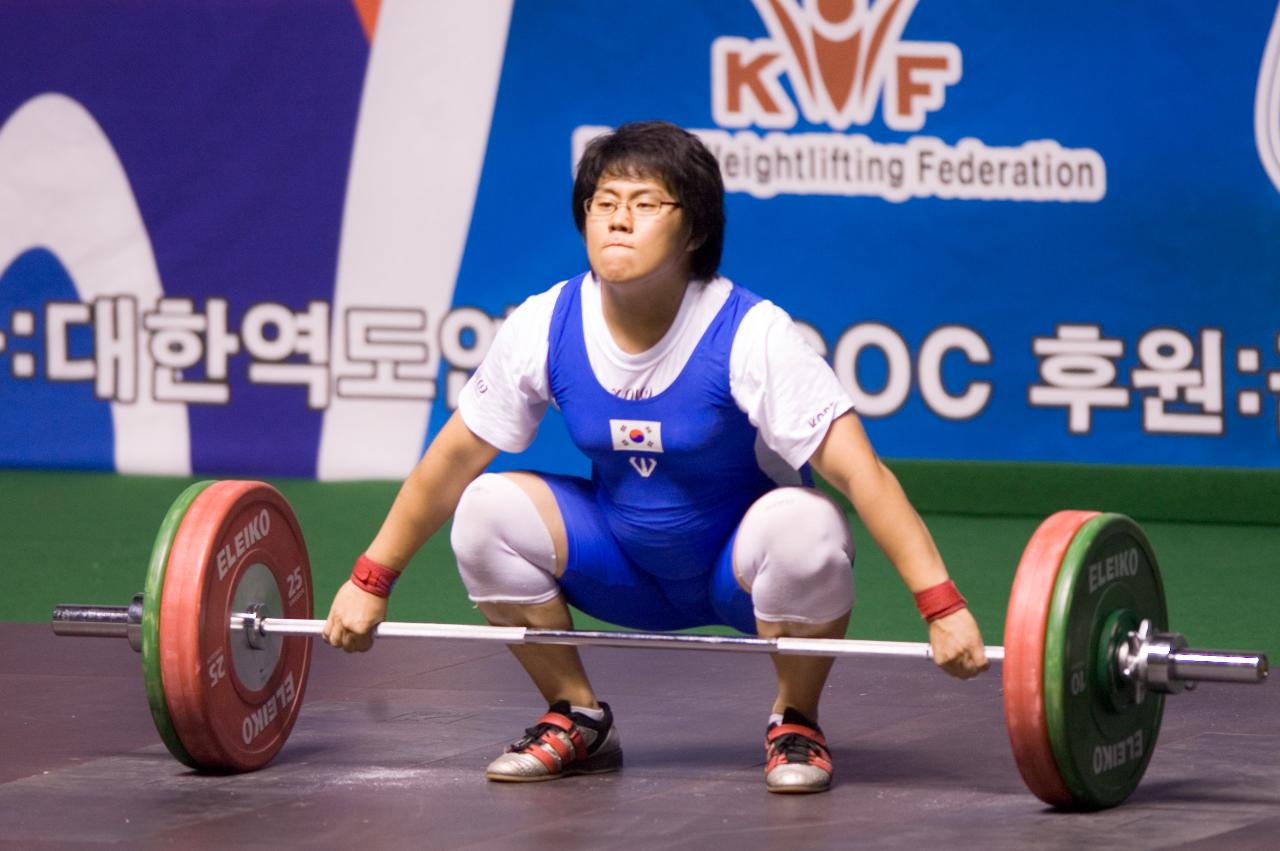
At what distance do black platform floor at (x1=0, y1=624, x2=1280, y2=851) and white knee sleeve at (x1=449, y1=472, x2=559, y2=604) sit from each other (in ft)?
0.88

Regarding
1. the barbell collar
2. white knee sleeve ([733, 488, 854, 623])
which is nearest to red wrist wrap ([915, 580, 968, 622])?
white knee sleeve ([733, 488, 854, 623])

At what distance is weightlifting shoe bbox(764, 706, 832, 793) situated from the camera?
9.32ft

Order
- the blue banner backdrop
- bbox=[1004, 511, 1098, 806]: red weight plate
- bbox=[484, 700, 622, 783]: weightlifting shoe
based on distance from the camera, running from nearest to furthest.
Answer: bbox=[1004, 511, 1098, 806]: red weight plate < bbox=[484, 700, 622, 783]: weightlifting shoe < the blue banner backdrop

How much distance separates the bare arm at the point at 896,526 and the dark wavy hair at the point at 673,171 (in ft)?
1.09

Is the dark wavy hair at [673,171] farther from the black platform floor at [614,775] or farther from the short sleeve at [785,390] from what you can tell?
the black platform floor at [614,775]

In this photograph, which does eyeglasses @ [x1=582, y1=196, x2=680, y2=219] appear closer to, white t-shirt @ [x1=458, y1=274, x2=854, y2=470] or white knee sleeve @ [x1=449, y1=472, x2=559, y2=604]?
white t-shirt @ [x1=458, y1=274, x2=854, y2=470]

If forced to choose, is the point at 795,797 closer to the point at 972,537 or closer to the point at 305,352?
the point at 972,537

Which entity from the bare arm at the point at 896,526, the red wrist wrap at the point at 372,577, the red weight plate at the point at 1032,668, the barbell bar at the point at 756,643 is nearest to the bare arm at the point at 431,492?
the red wrist wrap at the point at 372,577

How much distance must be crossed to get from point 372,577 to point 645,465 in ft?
1.35

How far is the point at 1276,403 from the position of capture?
542 cm

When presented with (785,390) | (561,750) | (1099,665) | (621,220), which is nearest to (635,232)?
(621,220)

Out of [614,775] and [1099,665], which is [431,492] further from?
[1099,665]

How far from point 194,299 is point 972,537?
2369mm

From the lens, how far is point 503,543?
2945 mm
